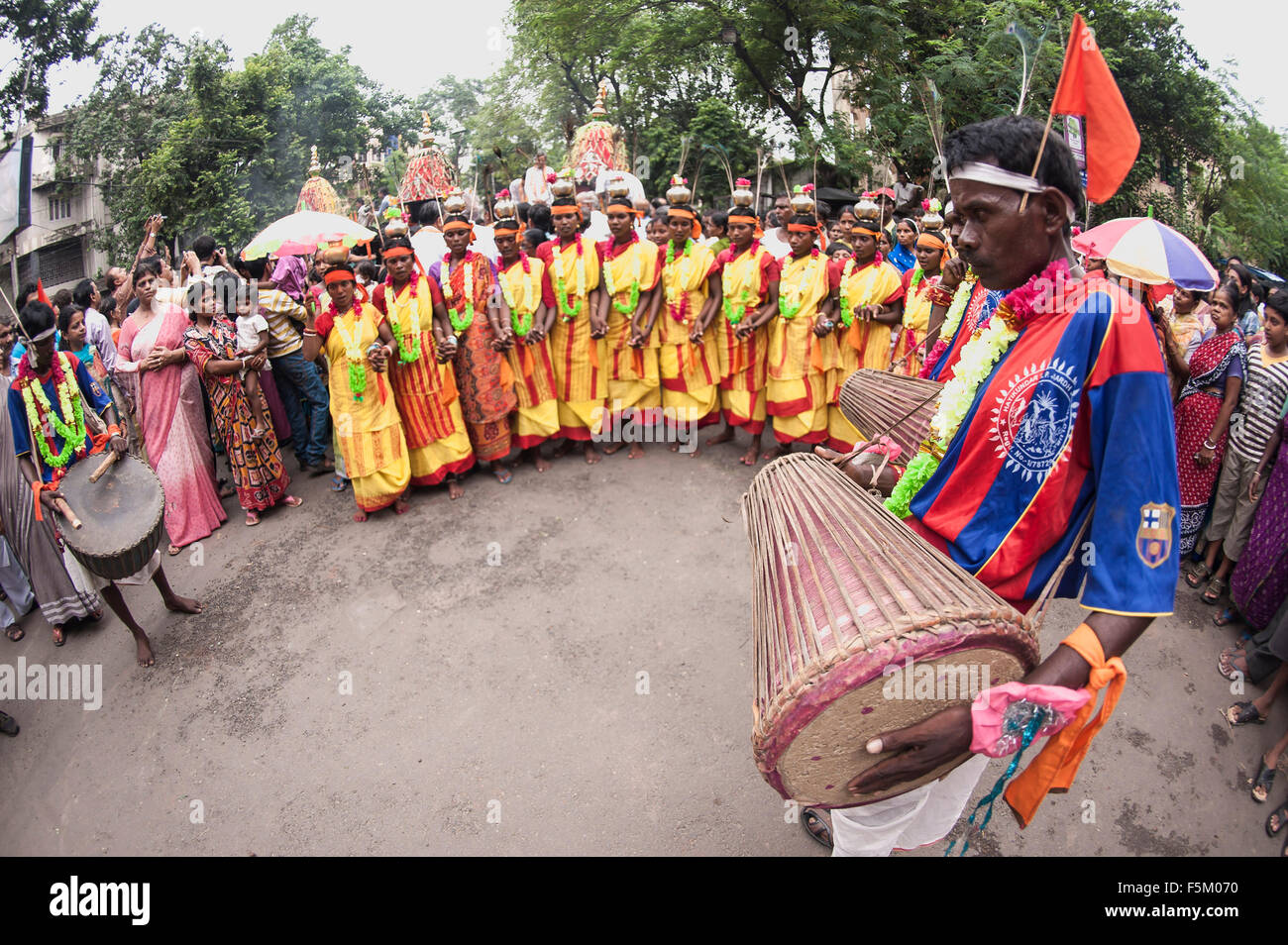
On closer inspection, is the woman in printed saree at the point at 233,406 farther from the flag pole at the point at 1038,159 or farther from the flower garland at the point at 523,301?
the flag pole at the point at 1038,159

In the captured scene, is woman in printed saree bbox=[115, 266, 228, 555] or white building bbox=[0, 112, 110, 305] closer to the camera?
woman in printed saree bbox=[115, 266, 228, 555]

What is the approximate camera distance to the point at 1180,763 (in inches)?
139

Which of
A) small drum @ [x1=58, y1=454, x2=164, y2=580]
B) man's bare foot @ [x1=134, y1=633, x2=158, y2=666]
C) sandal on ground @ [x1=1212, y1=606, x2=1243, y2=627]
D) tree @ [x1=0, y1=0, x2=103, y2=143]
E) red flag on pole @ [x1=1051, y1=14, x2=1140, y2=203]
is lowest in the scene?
man's bare foot @ [x1=134, y1=633, x2=158, y2=666]

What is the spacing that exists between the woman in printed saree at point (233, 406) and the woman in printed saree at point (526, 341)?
6.56 ft


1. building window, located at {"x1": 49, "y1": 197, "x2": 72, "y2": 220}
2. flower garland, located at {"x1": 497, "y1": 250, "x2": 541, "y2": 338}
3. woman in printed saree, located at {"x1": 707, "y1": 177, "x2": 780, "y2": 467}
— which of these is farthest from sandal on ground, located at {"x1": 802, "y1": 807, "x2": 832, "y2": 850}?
building window, located at {"x1": 49, "y1": 197, "x2": 72, "y2": 220}

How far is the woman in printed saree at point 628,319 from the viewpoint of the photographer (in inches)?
250

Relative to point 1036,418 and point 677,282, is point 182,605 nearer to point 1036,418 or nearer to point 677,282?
point 677,282

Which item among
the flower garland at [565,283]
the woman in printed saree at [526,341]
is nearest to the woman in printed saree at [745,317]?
the flower garland at [565,283]

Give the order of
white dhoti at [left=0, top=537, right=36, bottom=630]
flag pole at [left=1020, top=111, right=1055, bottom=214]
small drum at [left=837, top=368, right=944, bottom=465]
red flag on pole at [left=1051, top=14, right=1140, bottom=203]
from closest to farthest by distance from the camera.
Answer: flag pole at [left=1020, top=111, right=1055, bottom=214]
red flag on pole at [left=1051, top=14, right=1140, bottom=203]
small drum at [left=837, top=368, right=944, bottom=465]
white dhoti at [left=0, top=537, right=36, bottom=630]

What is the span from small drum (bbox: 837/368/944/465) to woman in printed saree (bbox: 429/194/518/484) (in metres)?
3.55

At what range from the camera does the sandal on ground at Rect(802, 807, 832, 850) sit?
10.3 ft

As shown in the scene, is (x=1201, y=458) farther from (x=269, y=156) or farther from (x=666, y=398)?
(x=269, y=156)

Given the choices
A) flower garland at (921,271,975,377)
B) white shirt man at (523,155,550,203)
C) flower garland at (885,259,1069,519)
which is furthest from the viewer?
white shirt man at (523,155,550,203)

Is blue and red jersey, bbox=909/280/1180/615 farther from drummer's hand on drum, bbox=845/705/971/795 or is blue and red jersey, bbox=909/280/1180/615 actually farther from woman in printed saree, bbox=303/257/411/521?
woman in printed saree, bbox=303/257/411/521
